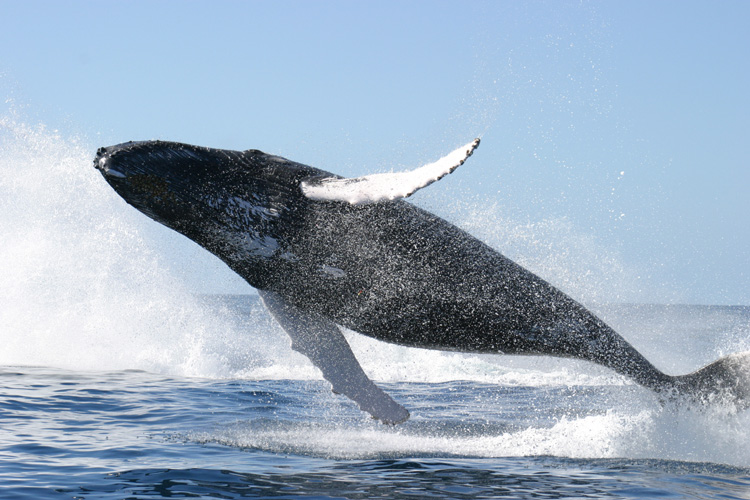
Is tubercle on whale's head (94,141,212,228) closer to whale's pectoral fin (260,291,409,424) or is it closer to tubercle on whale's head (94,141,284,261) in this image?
tubercle on whale's head (94,141,284,261)

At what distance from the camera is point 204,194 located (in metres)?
7.43

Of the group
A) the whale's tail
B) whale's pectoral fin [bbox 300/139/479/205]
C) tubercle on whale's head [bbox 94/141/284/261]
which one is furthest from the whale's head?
the whale's tail

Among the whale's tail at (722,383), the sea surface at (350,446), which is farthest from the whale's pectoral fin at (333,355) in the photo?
the whale's tail at (722,383)

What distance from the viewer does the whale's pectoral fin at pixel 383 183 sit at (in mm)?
6223

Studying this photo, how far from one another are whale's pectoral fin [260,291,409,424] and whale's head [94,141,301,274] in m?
0.92

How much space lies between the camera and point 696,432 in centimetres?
812

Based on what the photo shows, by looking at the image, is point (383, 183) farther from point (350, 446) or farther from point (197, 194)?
point (350, 446)

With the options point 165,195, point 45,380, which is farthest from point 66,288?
point 165,195

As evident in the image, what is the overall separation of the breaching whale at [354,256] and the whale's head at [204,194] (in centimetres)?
1

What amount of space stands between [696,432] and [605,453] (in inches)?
41.8

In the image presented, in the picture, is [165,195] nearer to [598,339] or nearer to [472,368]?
[598,339]

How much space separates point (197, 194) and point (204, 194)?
71mm

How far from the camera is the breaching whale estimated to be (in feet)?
24.2

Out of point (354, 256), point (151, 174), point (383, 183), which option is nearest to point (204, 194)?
point (151, 174)
